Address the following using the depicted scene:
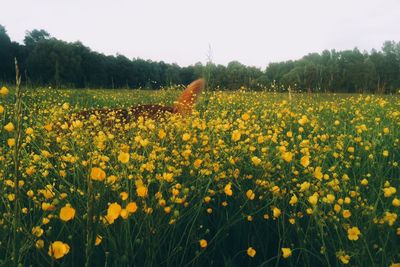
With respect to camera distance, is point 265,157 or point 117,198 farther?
point 265,157

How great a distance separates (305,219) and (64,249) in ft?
4.63

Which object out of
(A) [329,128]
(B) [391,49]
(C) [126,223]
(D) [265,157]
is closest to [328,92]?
(A) [329,128]

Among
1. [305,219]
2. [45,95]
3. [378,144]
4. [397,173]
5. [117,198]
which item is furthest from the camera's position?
[45,95]

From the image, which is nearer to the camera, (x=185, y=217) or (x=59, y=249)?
(x=59, y=249)

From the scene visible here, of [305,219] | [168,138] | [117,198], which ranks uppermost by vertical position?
[168,138]

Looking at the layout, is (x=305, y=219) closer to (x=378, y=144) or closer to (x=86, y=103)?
(x=378, y=144)

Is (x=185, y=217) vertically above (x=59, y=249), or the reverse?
(x=59, y=249)

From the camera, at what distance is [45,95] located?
830 centimetres

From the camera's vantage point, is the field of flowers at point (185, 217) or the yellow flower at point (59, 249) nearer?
the yellow flower at point (59, 249)

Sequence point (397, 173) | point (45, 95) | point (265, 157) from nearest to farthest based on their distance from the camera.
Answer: point (265, 157)
point (397, 173)
point (45, 95)

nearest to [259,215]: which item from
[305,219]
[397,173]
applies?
[305,219]

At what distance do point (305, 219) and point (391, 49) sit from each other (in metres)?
61.0

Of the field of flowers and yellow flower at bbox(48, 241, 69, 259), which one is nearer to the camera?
yellow flower at bbox(48, 241, 69, 259)

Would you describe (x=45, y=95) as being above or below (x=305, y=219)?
above
